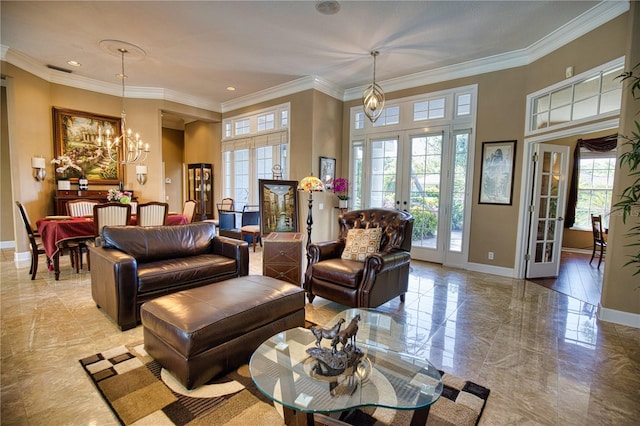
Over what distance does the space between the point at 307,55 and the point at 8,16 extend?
3615 millimetres

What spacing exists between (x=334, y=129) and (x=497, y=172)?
2.97 m

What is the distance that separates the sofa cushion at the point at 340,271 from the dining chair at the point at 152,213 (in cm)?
268

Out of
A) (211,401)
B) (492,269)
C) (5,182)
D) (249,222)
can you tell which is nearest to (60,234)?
(5,182)

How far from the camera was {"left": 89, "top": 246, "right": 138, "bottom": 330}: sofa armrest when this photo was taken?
256cm

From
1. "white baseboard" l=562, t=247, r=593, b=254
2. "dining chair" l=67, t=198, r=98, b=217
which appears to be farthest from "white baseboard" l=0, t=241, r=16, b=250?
"white baseboard" l=562, t=247, r=593, b=254

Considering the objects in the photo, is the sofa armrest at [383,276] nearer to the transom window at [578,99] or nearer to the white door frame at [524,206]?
the white door frame at [524,206]

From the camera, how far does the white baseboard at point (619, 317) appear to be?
2904 mm

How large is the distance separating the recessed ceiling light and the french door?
2639 mm

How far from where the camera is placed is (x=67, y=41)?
4.14 metres

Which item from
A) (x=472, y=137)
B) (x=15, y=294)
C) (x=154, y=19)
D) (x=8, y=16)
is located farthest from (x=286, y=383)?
(x=8, y=16)

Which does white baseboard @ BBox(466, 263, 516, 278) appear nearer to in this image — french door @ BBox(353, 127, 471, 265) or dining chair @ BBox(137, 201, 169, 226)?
french door @ BBox(353, 127, 471, 265)

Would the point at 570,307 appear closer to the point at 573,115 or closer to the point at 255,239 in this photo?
the point at 573,115

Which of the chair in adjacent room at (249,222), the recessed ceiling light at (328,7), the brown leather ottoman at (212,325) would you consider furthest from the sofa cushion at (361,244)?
the chair in adjacent room at (249,222)

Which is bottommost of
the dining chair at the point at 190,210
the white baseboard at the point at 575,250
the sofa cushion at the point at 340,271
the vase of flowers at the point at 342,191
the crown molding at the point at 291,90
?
the white baseboard at the point at 575,250
